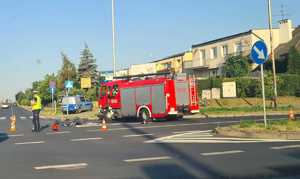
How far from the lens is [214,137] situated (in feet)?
56.2

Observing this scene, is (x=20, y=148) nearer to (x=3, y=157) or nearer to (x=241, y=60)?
(x=3, y=157)

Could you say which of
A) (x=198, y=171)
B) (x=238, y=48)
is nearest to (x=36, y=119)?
(x=198, y=171)

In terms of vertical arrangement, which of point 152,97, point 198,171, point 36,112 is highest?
point 152,97

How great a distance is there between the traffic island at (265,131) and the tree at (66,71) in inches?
2772

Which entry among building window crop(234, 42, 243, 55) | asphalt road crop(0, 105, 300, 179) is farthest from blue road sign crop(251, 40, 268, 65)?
building window crop(234, 42, 243, 55)

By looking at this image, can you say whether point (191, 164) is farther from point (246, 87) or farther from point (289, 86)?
point (289, 86)

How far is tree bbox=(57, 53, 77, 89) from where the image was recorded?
88375 millimetres

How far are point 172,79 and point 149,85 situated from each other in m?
1.37

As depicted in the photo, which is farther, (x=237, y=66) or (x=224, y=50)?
(x=224, y=50)

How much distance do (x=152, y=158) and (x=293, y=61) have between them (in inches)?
1683

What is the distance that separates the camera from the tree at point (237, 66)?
194ft

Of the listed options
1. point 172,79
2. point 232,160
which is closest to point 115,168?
point 232,160

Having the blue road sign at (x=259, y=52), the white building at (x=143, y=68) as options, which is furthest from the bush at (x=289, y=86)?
the blue road sign at (x=259, y=52)

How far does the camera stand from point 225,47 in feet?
227
